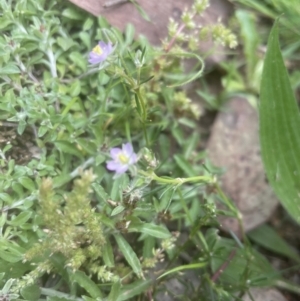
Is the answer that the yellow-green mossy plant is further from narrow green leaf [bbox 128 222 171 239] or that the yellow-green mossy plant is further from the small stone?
the small stone

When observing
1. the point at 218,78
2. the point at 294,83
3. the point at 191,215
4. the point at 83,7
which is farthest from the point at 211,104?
the point at 83,7

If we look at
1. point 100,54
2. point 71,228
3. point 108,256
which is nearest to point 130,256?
point 108,256

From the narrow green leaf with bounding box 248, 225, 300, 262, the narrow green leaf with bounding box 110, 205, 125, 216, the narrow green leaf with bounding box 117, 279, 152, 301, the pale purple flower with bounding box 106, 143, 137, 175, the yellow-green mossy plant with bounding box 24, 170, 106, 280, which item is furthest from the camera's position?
the narrow green leaf with bounding box 248, 225, 300, 262

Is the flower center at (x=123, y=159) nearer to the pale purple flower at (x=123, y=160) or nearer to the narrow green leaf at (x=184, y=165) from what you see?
the pale purple flower at (x=123, y=160)

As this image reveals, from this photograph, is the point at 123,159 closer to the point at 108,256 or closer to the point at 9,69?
the point at 108,256

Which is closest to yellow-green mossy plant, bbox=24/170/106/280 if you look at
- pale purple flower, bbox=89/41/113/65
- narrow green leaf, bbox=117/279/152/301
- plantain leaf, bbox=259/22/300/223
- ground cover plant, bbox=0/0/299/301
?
ground cover plant, bbox=0/0/299/301

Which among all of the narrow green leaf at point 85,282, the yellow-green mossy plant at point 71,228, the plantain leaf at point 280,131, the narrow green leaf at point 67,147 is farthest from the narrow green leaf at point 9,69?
the plantain leaf at point 280,131

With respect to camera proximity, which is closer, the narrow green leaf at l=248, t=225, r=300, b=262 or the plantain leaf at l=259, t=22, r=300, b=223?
the plantain leaf at l=259, t=22, r=300, b=223
